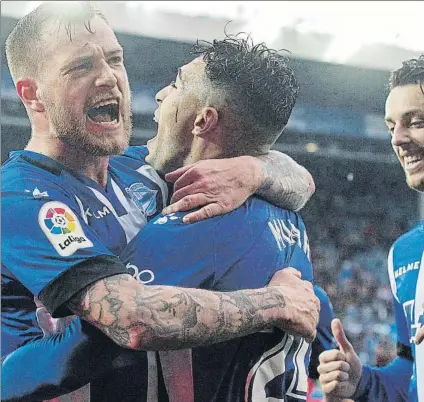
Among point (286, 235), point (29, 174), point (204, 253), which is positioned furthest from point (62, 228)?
point (286, 235)

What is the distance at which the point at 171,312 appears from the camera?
1.96 meters

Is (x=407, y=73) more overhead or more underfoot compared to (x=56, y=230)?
more overhead

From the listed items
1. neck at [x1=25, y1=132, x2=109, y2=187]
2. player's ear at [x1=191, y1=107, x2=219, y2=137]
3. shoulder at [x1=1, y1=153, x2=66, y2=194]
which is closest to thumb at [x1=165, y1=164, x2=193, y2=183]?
player's ear at [x1=191, y1=107, x2=219, y2=137]

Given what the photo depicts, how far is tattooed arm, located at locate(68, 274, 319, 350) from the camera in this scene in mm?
1925

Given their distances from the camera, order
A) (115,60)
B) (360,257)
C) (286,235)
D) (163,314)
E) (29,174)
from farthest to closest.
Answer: (360,257) < (286,235) < (115,60) < (29,174) < (163,314)

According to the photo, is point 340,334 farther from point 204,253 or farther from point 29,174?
point 29,174

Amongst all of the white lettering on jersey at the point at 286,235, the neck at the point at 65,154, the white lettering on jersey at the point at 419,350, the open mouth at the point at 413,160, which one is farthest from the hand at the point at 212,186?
the white lettering on jersey at the point at 419,350

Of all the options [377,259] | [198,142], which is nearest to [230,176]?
[198,142]

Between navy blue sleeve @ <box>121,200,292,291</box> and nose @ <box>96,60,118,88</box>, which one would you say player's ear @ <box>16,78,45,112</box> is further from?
navy blue sleeve @ <box>121,200,292,291</box>

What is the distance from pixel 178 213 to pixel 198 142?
227 mm

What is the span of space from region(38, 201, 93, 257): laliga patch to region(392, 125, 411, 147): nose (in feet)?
3.54

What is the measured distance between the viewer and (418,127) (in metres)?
2.43

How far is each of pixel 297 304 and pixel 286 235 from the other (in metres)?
0.23

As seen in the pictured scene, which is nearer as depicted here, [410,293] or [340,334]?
[340,334]
